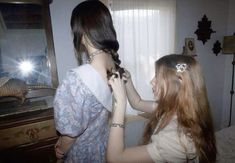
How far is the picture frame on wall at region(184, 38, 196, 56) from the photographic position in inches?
108

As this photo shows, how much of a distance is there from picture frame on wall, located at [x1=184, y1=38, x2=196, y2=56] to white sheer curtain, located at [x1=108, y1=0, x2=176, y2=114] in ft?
0.73

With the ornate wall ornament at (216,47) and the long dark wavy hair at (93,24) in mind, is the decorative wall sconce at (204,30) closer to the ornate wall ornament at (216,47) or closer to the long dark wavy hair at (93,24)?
the ornate wall ornament at (216,47)

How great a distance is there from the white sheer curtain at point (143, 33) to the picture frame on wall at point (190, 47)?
0.73ft

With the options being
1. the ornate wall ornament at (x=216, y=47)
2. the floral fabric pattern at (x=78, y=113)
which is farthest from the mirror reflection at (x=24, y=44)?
the ornate wall ornament at (x=216, y=47)

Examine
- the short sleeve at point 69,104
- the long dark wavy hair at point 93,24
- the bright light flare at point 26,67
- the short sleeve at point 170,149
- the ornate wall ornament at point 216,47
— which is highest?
the long dark wavy hair at point 93,24

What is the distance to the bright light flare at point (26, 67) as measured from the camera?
63.9 inches

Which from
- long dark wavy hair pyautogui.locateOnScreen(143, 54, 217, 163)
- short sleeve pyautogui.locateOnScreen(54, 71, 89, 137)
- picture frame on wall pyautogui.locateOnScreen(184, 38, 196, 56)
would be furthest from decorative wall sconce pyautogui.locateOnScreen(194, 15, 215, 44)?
short sleeve pyautogui.locateOnScreen(54, 71, 89, 137)

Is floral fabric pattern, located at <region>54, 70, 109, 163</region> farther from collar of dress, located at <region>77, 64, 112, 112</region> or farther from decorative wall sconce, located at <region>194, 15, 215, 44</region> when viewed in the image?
decorative wall sconce, located at <region>194, 15, 215, 44</region>

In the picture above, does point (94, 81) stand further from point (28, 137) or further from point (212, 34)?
point (212, 34)

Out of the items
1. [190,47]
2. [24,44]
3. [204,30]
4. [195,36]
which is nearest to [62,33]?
[24,44]

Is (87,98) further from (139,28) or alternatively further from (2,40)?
(139,28)

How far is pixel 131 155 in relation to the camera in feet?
2.96

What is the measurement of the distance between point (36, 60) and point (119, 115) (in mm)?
1036

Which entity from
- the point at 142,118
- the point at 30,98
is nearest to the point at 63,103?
the point at 30,98
